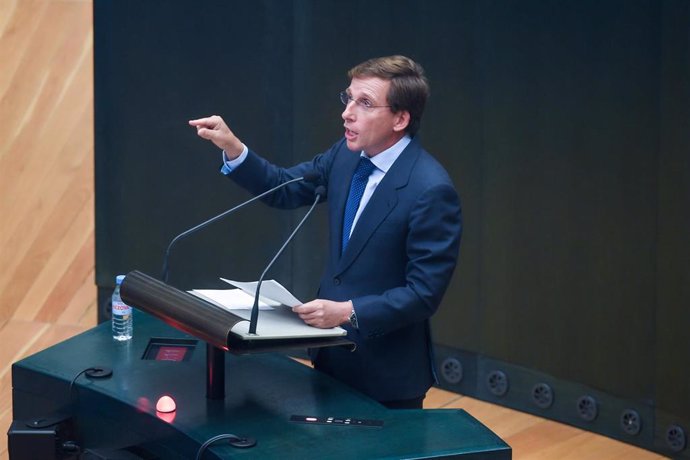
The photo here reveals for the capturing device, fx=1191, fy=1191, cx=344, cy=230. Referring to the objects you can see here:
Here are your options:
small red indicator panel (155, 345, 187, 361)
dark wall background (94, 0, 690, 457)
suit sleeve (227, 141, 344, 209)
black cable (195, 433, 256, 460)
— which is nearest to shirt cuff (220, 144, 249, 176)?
suit sleeve (227, 141, 344, 209)

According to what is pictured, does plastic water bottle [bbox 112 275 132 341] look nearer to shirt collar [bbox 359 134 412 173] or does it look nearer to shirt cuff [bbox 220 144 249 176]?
shirt cuff [bbox 220 144 249 176]

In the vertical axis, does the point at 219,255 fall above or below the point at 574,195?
below

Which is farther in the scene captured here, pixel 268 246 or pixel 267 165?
pixel 268 246

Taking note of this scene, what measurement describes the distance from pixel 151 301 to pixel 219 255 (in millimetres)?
2084

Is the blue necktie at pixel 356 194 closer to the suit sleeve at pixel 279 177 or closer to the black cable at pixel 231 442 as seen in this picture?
the suit sleeve at pixel 279 177

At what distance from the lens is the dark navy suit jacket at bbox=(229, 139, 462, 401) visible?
248cm

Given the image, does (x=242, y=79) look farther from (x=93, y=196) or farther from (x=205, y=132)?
(x=205, y=132)

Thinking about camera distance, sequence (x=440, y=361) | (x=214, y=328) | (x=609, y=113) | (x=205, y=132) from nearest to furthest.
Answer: (x=214, y=328) < (x=205, y=132) < (x=609, y=113) < (x=440, y=361)

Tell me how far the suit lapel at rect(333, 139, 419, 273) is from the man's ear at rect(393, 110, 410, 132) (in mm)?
55

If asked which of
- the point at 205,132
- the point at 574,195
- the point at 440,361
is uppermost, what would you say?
the point at 205,132

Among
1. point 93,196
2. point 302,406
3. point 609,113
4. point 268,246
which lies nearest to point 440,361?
point 268,246

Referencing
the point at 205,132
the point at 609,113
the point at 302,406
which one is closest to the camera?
the point at 302,406

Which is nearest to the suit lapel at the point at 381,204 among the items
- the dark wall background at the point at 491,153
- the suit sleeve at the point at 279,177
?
the suit sleeve at the point at 279,177

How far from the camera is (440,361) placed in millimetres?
4242
